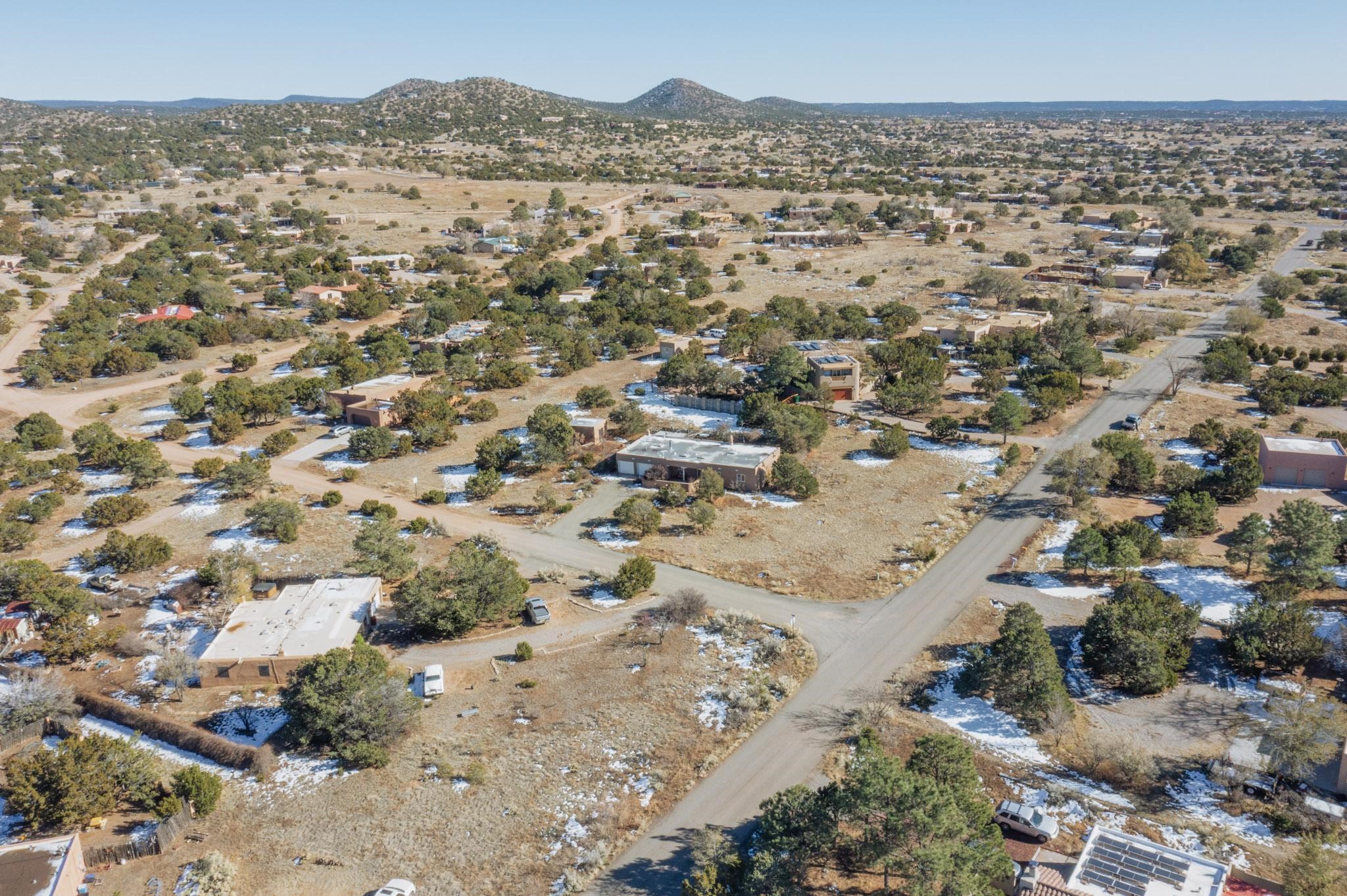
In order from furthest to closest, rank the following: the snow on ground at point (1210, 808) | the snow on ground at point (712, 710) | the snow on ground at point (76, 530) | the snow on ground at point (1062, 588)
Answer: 1. the snow on ground at point (76, 530)
2. the snow on ground at point (1062, 588)
3. the snow on ground at point (712, 710)
4. the snow on ground at point (1210, 808)

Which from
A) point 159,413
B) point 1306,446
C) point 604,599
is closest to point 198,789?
point 604,599

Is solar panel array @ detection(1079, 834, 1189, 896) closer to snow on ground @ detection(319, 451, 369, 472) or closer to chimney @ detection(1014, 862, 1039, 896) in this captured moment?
chimney @ detection(1014, 862, 1039, 896)

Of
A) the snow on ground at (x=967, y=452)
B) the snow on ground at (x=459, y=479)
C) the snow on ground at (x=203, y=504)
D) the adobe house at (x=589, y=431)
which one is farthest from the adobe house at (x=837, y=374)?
the snow on ground at (x=203, y=504)

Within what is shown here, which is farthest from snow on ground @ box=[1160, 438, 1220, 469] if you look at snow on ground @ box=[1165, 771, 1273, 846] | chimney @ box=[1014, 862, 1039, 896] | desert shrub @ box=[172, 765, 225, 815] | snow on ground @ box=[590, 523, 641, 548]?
desert shrub @ box=[172, 765, 225, 815]

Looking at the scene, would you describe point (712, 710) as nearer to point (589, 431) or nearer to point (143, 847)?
point (143, 847)

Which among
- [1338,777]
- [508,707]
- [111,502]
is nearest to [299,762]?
[508,707]

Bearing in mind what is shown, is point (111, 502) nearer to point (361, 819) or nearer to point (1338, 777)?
point (361, 819)

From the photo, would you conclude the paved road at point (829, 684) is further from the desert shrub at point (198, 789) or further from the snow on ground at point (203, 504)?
the snow on ground at point (203, 504)
